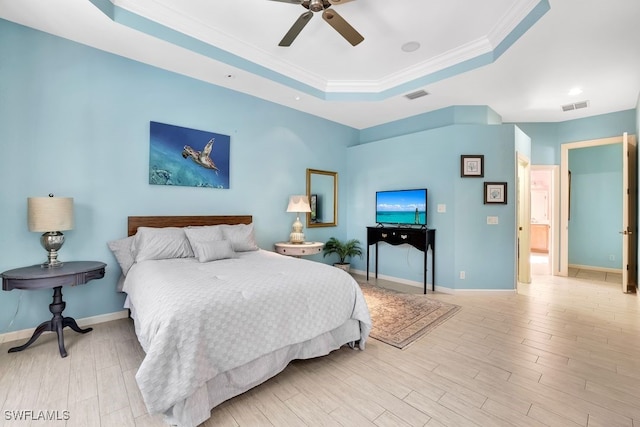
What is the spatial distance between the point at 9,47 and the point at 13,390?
2846mm

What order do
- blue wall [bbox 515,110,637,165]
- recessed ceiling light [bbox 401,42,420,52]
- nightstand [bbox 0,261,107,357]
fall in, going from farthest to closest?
blue wall [bbox 515,110,637,165], recessed ceiling light [bbox 401,42,420,52], nightstand [bbox 0,261,107,357]

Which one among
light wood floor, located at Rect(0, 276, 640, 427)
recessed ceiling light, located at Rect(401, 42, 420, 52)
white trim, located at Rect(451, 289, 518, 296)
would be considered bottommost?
light wood floor, located at Rect(0, 276, 640, 427)

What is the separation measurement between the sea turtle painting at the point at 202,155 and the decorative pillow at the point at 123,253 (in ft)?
Result: 3.99

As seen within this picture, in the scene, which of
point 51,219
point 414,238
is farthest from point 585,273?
point 51,219

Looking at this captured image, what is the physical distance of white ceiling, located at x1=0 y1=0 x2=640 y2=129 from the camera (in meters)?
2.60

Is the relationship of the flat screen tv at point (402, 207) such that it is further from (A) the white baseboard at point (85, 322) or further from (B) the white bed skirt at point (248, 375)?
(A) the white baseboard at point (85, 322)

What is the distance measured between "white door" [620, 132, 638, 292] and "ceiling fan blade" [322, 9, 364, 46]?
4.50 metres

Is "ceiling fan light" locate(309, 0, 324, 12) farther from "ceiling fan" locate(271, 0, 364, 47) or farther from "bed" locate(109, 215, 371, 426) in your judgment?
"bed" locate(109, 215, 371, 426)

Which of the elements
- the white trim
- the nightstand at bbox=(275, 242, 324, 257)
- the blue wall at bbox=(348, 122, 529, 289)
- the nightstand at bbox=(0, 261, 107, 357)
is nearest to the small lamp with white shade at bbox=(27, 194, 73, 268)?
the nightstand at bbox=(0, 261, 107, 357)

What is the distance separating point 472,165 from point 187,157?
3938 mm

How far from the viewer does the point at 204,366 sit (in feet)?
5.45

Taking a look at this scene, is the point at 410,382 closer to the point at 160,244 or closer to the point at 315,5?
the point at 160,244

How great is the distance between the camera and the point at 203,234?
3.24 metres

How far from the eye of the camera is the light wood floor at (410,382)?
5.69 ft
